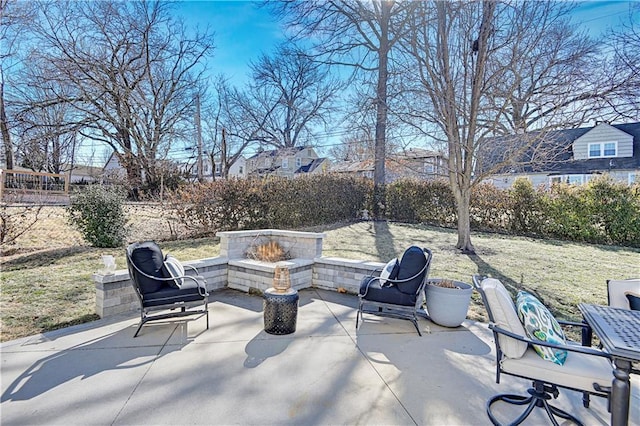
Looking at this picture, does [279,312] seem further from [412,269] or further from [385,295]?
[412,269]

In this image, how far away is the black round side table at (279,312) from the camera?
352 cm

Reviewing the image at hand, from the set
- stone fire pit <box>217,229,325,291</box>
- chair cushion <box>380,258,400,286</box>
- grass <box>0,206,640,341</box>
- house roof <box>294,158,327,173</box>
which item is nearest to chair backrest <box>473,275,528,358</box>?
chair cushion <box>380,258,400,286</box>

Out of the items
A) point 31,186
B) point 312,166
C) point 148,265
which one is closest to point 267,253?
point 148,265

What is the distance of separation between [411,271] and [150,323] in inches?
121

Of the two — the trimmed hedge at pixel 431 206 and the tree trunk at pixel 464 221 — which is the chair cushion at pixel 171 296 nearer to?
the trimmed hedge at pixel 431 206

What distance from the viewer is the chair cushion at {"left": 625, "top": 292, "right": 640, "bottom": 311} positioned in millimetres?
2768

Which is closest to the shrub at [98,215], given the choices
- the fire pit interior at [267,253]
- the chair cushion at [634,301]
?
the fire pit interior at [267,253]

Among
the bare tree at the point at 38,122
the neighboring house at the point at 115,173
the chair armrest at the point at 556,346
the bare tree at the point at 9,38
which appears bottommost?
the chair armrest at the point at 556,346

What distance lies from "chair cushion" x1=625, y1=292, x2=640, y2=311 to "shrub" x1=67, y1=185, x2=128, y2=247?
8047mm

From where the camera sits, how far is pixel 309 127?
2520 centimetres

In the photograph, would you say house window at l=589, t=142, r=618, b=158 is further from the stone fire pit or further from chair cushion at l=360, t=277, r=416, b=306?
chair cushion at l=360, t=277, r=416, b=306

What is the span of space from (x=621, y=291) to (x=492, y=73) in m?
5.42

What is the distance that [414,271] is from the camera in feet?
12.3

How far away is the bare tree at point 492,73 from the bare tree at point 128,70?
13.1 metres
